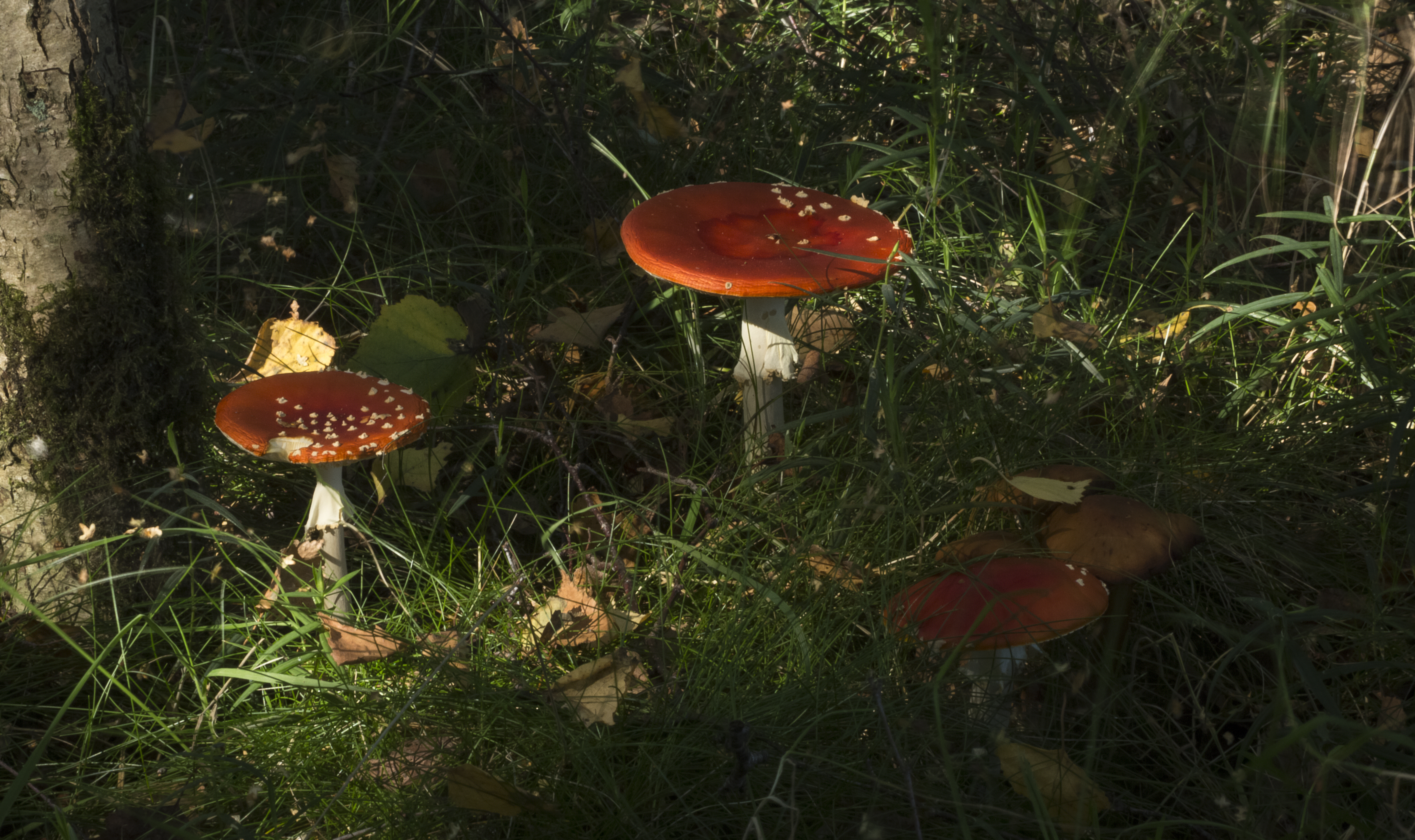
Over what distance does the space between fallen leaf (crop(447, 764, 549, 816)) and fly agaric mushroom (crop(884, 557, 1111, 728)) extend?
725 millimetres

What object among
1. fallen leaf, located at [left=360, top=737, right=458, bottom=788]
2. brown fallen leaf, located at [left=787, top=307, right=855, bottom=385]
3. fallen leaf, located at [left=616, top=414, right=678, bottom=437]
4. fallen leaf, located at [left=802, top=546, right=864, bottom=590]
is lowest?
fallen leaf, located at [left=360, top=737, right=458, bottom=788]

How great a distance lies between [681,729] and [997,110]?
8.84 ft

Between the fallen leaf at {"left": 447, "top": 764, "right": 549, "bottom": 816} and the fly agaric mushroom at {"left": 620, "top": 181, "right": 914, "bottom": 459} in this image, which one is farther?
the fly agaric mushroom at {"left": 620, "top": 181, "right": 914, "bottom": 459}

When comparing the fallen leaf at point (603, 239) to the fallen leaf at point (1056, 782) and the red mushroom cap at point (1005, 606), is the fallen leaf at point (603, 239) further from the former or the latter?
the fallen leaf at point (1056, 782)

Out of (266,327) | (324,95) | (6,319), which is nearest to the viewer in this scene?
(6,319)

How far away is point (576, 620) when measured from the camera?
1979 millimetres

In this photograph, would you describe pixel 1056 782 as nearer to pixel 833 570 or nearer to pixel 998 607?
pixel 998 607

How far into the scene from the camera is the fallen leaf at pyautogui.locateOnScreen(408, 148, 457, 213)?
3.21 meters

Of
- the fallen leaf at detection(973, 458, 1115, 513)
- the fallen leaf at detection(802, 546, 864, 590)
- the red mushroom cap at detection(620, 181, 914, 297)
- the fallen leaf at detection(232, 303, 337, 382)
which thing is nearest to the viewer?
the fallen leaf at detection(973, 458, 1115, 513)

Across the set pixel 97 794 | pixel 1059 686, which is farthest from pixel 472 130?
pixel 1059 686

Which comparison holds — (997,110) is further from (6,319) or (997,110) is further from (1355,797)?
(6,319)

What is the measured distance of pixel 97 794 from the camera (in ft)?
5.51

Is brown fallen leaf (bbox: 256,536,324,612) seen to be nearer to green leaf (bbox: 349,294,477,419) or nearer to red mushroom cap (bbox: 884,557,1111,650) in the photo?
green leaf (bbox: 349,294,477,419)

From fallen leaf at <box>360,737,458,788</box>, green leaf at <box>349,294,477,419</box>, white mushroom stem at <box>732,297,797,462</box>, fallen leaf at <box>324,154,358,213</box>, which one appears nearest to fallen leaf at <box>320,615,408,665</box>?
fallen leaf at <box>360,737,458,788</box>
